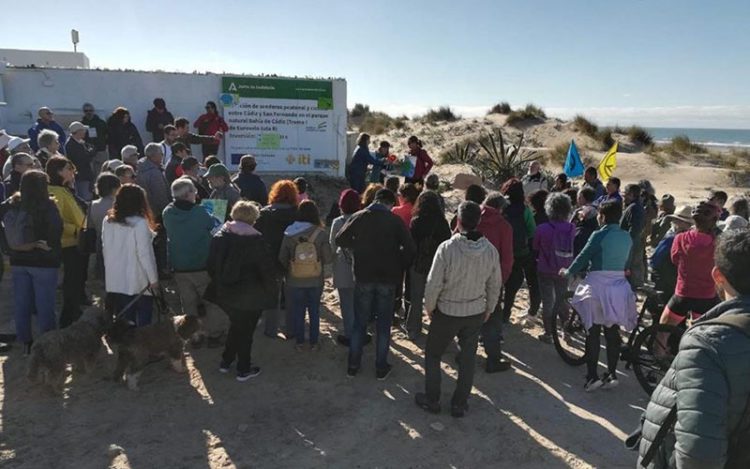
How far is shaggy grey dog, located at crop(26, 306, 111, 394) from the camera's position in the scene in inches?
179

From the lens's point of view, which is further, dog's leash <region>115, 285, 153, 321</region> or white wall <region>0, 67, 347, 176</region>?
white wall <region>0, 67, 347, 176</region>

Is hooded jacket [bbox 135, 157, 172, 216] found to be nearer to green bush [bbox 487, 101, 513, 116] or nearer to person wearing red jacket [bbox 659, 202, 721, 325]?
person wearing red jacket [bbox 659, 202, 721, 325]

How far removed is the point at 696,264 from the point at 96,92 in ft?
38.1

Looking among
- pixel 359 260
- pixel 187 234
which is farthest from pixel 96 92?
pixel 359 260

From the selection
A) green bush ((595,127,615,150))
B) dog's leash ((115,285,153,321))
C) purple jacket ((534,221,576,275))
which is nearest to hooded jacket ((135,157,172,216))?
dog's leash ((115,285,153,321))

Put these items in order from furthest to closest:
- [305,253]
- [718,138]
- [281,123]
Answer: [718,138], [281,123], [305,253]

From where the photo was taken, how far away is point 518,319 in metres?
6.86

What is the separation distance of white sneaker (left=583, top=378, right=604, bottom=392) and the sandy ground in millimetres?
63

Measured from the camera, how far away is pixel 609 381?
5047mm

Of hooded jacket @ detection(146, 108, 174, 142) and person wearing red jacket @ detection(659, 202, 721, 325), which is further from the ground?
hooded jacket @ detection(146, 108, 174, 142)

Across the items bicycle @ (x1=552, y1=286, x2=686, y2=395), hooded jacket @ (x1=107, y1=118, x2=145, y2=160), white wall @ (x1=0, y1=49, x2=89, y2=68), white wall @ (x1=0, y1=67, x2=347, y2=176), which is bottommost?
bicycle @ (x1=552, y1=286, x2=686, y2=395)

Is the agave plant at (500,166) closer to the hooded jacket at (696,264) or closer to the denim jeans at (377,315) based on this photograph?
the hooded jacket at (696,264)

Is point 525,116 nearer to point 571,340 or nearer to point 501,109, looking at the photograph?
point 501,109

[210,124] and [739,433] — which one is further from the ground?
[210,124]
